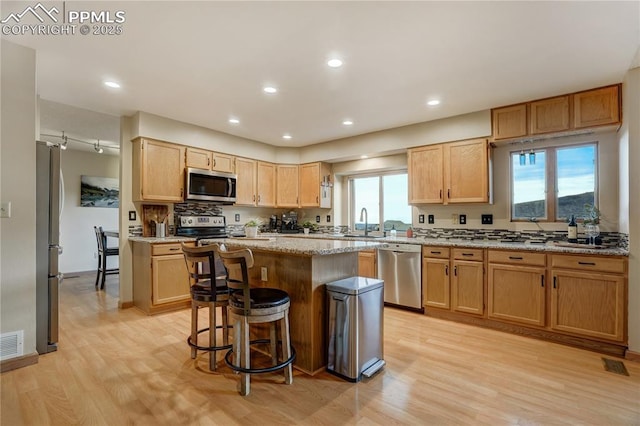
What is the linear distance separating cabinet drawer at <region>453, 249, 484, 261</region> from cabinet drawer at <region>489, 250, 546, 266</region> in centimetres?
11

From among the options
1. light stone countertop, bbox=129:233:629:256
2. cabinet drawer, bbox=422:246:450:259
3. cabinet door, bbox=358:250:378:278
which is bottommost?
cabinet door, bbox=358:250:378:278

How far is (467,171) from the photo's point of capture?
3.93 m

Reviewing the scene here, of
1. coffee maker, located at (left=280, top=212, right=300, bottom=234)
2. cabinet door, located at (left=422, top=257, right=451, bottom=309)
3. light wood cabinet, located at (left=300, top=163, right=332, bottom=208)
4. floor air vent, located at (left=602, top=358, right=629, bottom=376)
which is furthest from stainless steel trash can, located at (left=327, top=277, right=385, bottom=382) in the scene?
coffee maker, located at (left=280, top=212, right=300, bottom=234)

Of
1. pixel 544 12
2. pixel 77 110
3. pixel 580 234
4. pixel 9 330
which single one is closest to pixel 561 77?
pixel 544 12

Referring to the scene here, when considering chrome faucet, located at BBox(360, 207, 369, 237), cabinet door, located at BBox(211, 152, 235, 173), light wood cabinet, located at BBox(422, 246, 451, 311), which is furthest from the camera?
chrome faucet, located at BBox(360, 207, 369, 237)

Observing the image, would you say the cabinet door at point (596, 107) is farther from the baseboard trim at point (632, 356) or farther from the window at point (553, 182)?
the baseboard trim at point (632, 356)

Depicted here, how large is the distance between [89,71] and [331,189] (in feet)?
12.5

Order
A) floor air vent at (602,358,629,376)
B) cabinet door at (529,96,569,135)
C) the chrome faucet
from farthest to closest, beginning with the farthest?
1. the chrome faucet
2. cabinet door at (529,96,569,135)
3. floor air vent at (602,358,629,376)

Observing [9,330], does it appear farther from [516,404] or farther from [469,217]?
[469,217]

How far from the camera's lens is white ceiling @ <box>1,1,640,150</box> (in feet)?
6.66

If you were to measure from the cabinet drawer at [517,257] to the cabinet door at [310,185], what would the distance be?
298 cm

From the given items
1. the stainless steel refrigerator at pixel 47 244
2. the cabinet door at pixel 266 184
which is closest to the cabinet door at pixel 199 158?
the cabinet door at pixel 266 184

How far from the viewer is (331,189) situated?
18.9 ft

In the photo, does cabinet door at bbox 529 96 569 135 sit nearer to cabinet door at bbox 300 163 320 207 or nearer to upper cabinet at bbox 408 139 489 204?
upper cabinet at bbox 408 139 489 204
